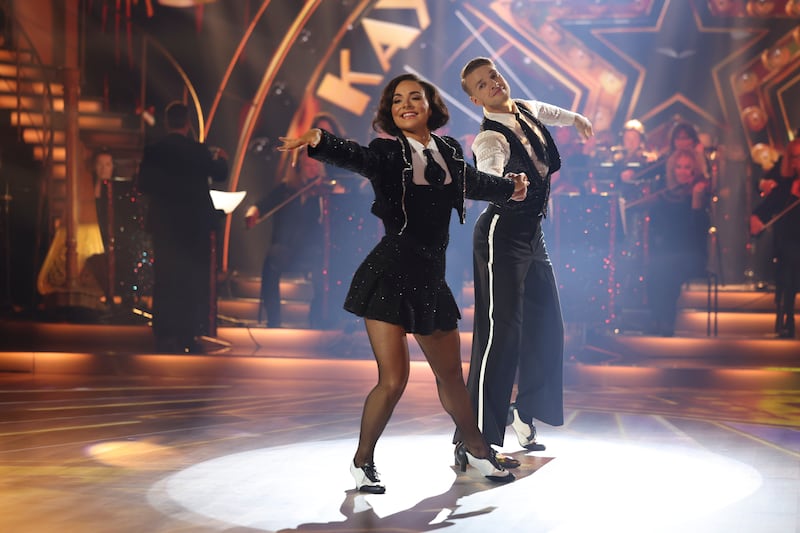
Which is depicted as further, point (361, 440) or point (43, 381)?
point (43, 381)

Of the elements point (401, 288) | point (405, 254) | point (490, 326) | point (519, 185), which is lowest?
point (490, 326)

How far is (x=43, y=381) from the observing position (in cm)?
646

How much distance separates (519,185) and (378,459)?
45.0 inches

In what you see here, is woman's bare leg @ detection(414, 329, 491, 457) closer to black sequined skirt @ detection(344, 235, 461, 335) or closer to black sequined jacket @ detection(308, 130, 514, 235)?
black sequined skirt @ detection(344, 235, 461, 335)

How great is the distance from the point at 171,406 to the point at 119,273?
246cm

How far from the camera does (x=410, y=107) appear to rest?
334 centimetres

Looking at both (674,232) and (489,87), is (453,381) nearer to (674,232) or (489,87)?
(489,87)

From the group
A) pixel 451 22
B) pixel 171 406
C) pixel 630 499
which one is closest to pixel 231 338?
pixel 171 406

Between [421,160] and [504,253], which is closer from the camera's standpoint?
[421,160]

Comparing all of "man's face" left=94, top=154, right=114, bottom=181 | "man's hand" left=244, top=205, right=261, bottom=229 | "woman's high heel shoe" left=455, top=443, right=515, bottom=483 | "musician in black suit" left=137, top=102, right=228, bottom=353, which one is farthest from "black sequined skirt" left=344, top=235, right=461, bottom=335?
"man's face" left=94, top=154, right=114, bottom=181

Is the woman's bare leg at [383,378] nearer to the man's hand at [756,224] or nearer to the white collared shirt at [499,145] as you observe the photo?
the white collared shirt at [499,145]

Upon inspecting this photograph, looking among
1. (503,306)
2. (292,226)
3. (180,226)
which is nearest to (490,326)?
(503,306)

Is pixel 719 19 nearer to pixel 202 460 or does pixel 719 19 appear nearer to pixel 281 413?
pixel 281 413

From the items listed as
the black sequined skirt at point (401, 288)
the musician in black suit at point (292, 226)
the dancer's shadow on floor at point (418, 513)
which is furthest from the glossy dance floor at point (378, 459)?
the musician in black suit at point (292, 226)
